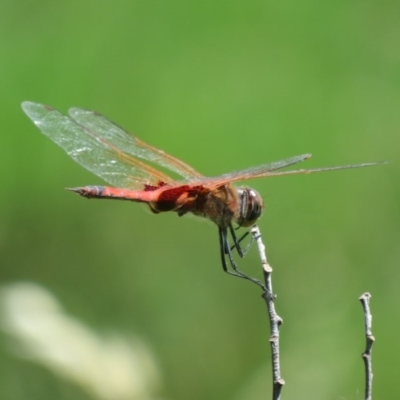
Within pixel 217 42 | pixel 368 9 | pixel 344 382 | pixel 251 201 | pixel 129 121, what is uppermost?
pixel 368 9

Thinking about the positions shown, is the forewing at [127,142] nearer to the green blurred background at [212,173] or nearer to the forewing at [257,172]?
the forewing at [257,172]

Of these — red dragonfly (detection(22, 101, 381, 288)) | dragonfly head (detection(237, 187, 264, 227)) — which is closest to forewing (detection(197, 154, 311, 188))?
red dragonfly (detection(22, 101, 381, 288))

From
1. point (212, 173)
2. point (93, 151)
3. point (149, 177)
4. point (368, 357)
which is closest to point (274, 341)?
point (368, 357)

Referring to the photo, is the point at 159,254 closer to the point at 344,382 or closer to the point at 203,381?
the point at 203,381

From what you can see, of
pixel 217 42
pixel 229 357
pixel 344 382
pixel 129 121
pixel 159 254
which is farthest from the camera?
pixel 217 42

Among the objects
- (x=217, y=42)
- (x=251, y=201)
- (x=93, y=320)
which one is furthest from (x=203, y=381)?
(x=217, y=42)

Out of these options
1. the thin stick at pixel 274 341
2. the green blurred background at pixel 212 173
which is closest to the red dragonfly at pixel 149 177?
the green blurred background at pixel 212 173

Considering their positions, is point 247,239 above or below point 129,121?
below

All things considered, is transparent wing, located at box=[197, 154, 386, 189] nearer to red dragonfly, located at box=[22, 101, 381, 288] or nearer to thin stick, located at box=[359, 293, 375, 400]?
red dragonfly, located at box=[22, 101, 381, 288]
